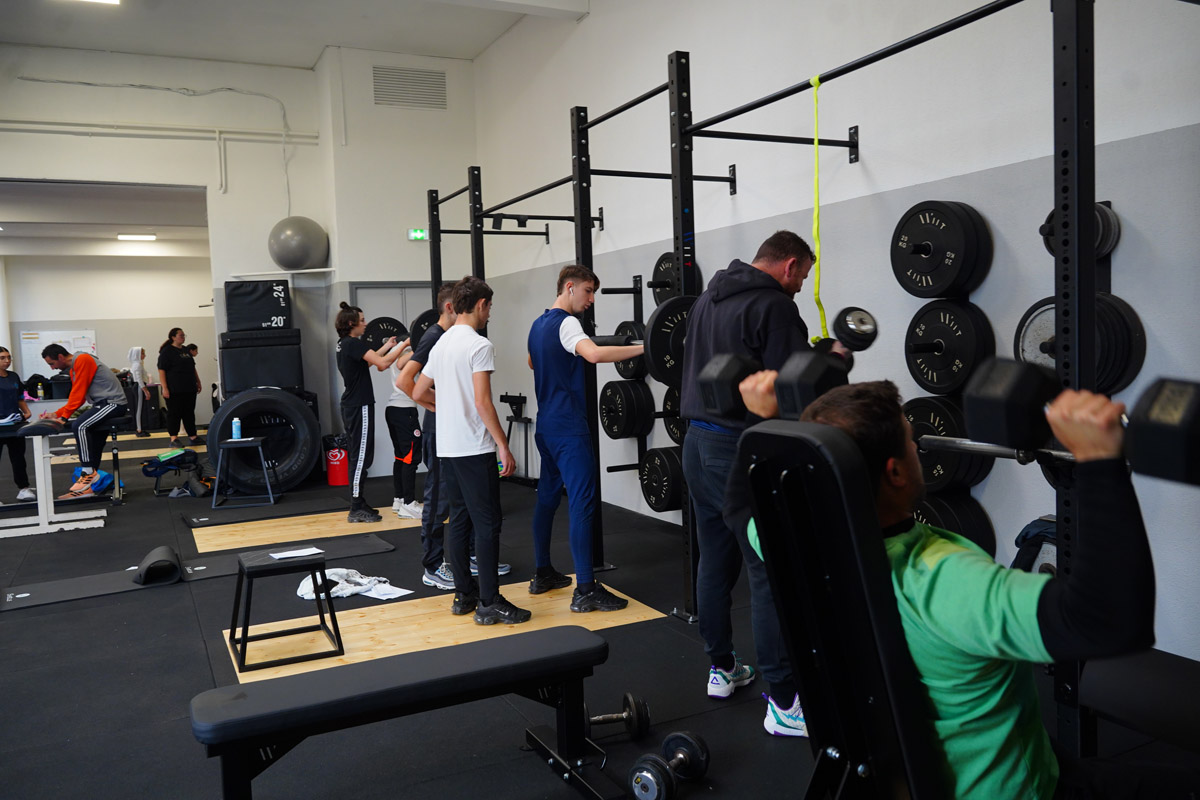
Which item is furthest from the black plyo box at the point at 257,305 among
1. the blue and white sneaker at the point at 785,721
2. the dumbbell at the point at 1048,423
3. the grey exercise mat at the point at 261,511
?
the dumbbell at the point at 1048,423

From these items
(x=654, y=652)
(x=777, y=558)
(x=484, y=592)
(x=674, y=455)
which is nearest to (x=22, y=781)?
(x=484, y=592)

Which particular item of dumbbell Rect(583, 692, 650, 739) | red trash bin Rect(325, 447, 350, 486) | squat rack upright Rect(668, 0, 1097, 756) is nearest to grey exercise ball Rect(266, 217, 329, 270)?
red trash bin Rect(325, 447, 350, 486)

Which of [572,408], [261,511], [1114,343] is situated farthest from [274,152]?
[1114,343]

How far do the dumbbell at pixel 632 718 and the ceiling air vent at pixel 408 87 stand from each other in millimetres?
6675

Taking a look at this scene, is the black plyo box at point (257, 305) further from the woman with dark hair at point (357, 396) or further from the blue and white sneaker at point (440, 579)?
the blue and white sneaker at point (440, 579)

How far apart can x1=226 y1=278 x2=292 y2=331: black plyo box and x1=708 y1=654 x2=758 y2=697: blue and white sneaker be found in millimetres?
5977

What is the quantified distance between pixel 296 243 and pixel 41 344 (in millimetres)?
9233

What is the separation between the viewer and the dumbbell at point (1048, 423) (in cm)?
81

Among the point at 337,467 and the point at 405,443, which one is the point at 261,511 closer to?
the point at 337,467

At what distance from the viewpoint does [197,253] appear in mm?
15094

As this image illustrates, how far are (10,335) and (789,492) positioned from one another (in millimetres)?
16149

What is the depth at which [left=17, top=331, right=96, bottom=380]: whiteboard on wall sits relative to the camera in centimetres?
1419

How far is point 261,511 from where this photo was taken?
6441 mm

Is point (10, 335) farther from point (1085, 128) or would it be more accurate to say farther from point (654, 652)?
point (1085, 128)
